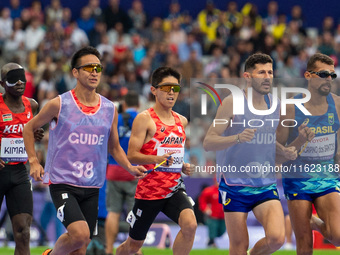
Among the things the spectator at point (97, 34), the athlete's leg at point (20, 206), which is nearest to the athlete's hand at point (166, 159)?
the athlete's leg at point (20, 206)

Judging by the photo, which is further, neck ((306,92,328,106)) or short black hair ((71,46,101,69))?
neck ((306,92,328,106))

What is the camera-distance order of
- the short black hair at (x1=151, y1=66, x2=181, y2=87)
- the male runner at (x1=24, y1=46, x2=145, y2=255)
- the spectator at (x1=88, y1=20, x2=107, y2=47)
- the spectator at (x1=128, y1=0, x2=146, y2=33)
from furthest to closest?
the spectator at (x1=128, y1=0, x2=146, y2=33)
the spectator at (x1=88, y1=20, x2=107, y2=47)
the short black hair at (x1=151, y1=66, x2=181, y2=87)
the male runner at (x1=24, y1=46, x2=145, y2=255)

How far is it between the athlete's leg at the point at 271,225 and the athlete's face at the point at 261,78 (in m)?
1.33

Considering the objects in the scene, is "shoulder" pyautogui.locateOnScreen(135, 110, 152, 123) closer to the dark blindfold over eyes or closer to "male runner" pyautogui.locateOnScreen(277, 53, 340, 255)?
"male runner" pyautogui.locateOnScreen(277, 53, 340, 255)

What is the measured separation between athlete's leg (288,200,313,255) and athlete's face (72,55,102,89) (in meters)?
2.81

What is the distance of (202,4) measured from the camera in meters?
25.3

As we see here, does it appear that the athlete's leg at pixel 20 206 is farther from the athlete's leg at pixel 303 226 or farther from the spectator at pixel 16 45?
the spectator at pixel 16 45

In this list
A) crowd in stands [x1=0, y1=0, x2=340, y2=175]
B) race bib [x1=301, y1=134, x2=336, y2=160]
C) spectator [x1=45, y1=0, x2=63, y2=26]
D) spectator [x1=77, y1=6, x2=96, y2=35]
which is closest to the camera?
race bib [x1=301, y1=134, x2=336, y2=160]

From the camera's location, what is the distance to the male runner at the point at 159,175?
8.64 metres

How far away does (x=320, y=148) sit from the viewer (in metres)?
8.65

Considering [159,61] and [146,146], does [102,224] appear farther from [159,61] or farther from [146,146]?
[159,61]

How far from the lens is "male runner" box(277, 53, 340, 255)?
8.53m

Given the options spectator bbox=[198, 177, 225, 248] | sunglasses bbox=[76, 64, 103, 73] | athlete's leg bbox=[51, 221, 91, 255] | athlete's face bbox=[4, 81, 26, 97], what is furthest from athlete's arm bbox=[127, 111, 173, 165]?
Answer: spectator bbox=[198, 177, 225, 248]

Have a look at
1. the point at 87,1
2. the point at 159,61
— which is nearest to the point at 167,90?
the point at 159,61
